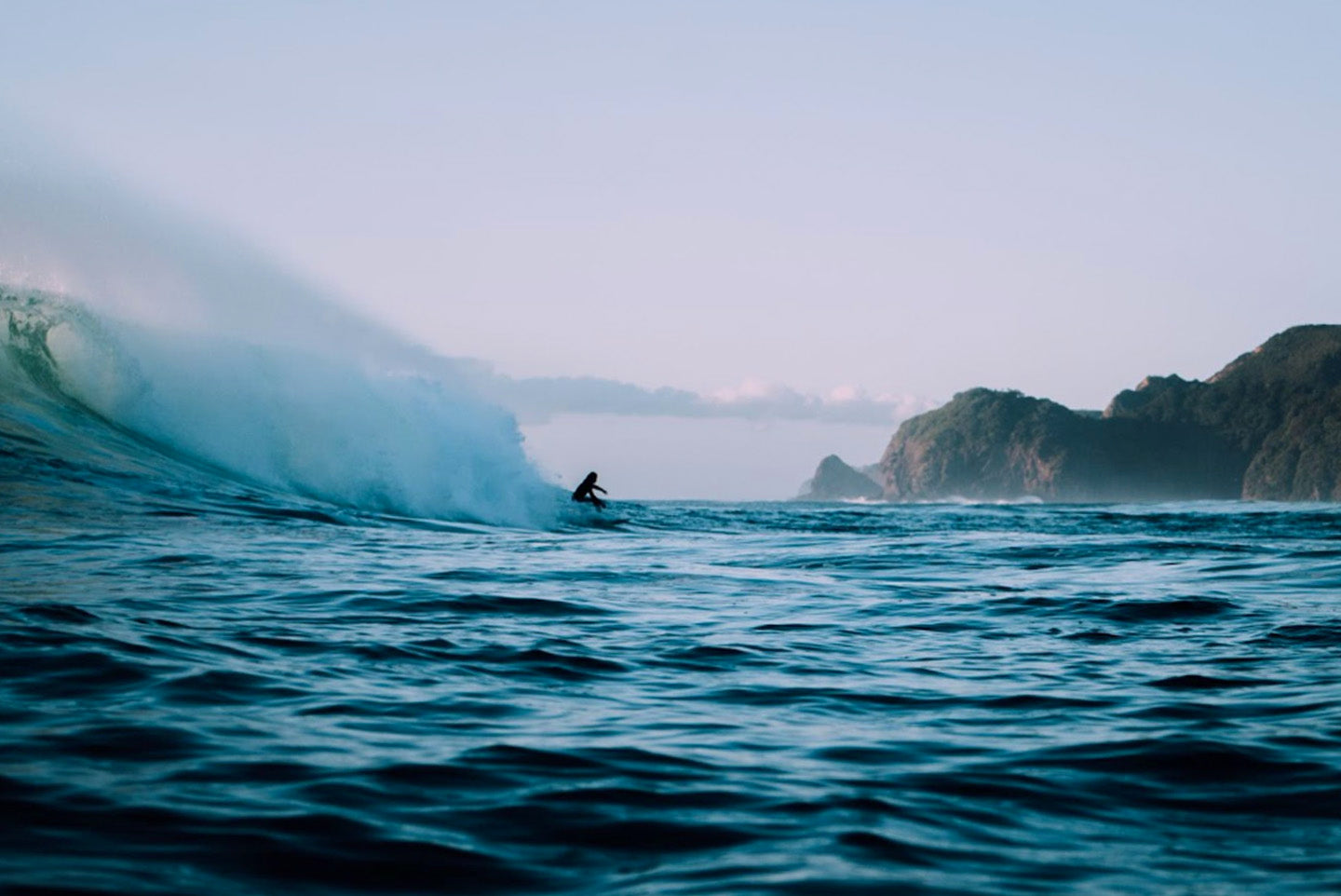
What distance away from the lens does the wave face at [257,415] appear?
2058cm

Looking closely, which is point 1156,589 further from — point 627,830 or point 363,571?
point 627,830

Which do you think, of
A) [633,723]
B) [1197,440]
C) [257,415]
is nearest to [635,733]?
[633,723]

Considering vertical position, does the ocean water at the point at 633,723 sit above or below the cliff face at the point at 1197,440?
below

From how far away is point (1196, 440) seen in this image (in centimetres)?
15462

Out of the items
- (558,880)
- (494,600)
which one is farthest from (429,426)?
(558,880)

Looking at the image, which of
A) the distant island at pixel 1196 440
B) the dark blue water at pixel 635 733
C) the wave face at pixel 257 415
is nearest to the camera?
the dark blue water at pixel 635 733

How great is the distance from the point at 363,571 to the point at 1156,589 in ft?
24.7

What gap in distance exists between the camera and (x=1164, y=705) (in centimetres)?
560

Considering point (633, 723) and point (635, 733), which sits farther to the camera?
point (633, 723)

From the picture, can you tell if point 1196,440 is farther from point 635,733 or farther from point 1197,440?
point 635,733

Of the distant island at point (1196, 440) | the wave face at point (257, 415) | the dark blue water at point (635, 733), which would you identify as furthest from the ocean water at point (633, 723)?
the distant island at point (1196, 440)

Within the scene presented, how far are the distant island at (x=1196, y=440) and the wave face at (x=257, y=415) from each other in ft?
433

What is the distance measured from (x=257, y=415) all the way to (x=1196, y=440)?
15331 centimetres

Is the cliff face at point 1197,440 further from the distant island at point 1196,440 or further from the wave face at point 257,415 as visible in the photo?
the wave face at point 257,415
